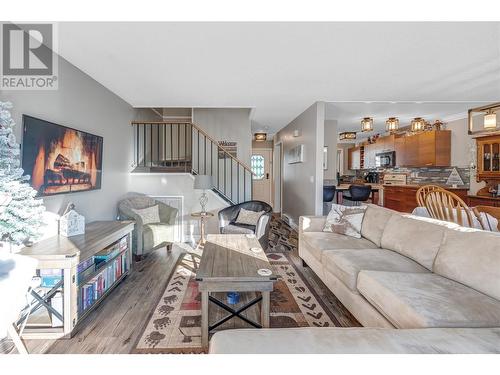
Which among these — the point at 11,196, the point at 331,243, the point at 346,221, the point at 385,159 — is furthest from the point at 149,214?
the point at 385,159

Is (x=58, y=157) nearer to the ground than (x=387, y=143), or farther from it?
nearer to the ground

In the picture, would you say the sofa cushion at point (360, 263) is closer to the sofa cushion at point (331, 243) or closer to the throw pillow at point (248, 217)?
the sofa cushion at point (331, 243)

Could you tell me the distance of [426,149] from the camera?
6098 millimetres

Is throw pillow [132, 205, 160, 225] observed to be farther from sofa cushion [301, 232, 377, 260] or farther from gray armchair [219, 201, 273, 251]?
sofa cushion [301, 232, 377, 260]

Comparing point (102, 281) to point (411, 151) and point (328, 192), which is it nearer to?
point (328, 192)

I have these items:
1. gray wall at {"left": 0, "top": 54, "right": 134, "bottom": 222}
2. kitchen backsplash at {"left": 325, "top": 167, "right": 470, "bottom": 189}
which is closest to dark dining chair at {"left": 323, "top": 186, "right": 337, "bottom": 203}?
kitchen backsplash at {"left": 325, "top": 167, "right": 470, "bottom": 189}

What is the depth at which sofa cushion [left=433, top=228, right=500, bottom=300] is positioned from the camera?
177 cm

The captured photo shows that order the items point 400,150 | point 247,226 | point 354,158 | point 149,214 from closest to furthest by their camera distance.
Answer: point 149,214 < point 247,226 < point 400,150 < point 354,158

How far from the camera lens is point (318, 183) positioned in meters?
4.58

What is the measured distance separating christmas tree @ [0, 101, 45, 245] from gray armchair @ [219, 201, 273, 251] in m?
2.65

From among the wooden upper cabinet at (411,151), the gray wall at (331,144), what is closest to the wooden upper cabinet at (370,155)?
the wooden upper cabinet at (411,151)

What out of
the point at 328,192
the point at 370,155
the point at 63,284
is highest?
the point at 370,155

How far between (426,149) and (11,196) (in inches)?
288
